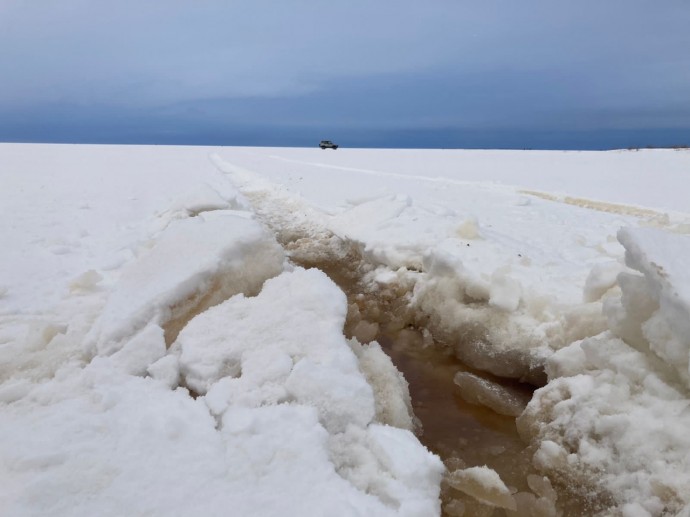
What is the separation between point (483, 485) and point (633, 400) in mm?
1182

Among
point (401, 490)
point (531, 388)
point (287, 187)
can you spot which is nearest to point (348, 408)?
point (401, 490)

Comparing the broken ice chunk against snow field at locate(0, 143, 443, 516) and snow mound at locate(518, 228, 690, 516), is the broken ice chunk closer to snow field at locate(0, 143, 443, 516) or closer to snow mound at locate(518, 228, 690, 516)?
snow mound at locate(518, 228, 690, 516)

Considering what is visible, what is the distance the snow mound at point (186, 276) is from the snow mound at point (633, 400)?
2608mm

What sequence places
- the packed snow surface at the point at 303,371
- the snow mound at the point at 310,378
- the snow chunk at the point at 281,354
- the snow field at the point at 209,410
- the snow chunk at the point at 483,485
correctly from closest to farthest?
the snow field at the point at 209,410
the packed snow surface at the point at 303,371
the snow mound at the point at 310,378
the snow chunk at the point at 483,485
the snow chunk at the point at 281,354

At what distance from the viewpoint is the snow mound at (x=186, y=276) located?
363 centimetres

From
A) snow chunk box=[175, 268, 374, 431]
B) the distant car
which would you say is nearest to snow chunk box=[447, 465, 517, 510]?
snow chunk box=[175, 268, 374, 431]

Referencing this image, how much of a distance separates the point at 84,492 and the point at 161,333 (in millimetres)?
1408

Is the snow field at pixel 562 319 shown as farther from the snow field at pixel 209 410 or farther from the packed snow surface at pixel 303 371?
the snow field at pixel 209 410

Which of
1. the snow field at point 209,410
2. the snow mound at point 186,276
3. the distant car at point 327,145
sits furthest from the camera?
the distant car at point 327,145

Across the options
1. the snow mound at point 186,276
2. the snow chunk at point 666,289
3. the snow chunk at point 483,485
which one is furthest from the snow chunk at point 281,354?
the snow chunk at point 666,289

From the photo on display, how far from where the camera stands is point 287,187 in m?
13.1

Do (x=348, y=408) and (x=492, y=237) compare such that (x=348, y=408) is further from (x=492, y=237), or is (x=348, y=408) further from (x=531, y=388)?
(x=492, y=237)

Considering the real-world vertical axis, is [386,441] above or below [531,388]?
above

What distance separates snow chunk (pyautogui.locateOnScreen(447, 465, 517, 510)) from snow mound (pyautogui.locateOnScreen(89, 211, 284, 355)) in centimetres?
228
